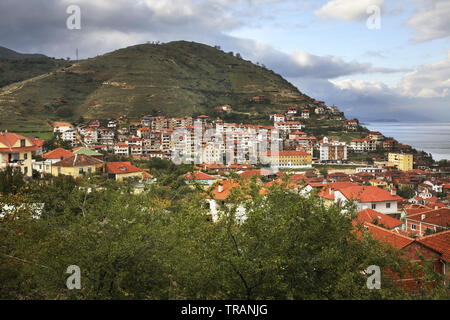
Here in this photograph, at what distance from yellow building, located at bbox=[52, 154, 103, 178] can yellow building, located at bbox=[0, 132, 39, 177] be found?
303 centimetres

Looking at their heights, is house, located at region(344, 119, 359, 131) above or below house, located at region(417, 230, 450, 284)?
above

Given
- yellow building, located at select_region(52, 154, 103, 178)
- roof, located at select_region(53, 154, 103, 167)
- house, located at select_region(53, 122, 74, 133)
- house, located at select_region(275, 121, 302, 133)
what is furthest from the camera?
house, located at select_region(275, 121, 302, 133)

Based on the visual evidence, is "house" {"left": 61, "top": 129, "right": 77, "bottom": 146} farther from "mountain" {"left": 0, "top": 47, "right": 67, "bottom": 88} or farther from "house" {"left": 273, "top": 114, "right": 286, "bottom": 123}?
"mountain" {"left": 0, "top": 47, "right": 67, "bottom": 88}

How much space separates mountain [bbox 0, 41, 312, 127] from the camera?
87.1 m

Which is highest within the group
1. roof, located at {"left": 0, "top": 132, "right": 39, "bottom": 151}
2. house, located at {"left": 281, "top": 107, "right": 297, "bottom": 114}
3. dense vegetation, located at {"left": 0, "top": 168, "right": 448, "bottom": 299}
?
house, located at {"left": 281, "top": 107, "right": 297, "bottom": 114}

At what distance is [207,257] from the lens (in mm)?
6109

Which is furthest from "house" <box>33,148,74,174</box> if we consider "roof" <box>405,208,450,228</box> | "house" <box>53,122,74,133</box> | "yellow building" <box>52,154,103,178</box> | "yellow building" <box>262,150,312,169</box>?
"yellow building" <box>262,150,312,169</box>

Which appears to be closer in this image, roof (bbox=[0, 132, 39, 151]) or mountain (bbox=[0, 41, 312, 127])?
roof (bbox=[0, 132, 39, 151])

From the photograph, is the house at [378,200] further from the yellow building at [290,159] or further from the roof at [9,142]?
the yellow building at [290,159]

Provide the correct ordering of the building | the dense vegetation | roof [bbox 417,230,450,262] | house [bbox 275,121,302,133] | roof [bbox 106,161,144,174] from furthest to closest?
house [bbox 275,121,302,133] < the building < roof [bbox 106,161,144,174] < roof [bbox 417,230,450,262] < the dense vegetation

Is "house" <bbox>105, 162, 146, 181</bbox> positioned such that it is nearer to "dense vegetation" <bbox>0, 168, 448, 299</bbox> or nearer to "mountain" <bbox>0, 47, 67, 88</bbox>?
"dense vegetation" <bbox>0, 168, 448, 299</bbox>

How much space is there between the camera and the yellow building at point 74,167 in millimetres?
25844

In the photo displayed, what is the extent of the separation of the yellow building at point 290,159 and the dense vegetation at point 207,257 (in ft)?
196
